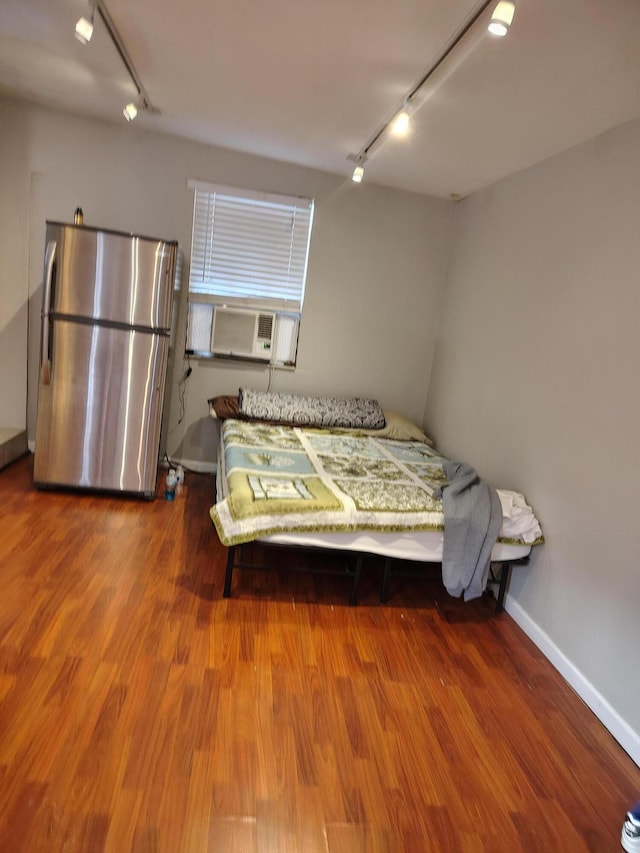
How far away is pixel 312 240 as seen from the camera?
3.96 m

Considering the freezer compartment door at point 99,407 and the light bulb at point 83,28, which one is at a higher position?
the light bulb at point 83,28

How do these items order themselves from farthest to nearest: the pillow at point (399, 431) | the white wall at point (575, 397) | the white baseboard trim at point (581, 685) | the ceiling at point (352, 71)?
1. the pillow at point (399, 431)
2. the white wall at point (575, 397)
3. the white baseboard trim at point (581, 685)
4. the ceiling at point (352, 71)

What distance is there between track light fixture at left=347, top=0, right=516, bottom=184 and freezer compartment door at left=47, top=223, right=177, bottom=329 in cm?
133

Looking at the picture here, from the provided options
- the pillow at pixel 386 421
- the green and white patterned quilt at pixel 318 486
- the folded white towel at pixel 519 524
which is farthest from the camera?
the pillow at pixel 386 421

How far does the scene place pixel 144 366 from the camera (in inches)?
127

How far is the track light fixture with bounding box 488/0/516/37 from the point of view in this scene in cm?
144

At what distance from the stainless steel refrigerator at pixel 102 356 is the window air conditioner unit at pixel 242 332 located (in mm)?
671

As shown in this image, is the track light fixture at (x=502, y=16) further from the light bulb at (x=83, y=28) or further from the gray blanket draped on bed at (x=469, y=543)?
the gray blanket draped on bed at (x=469, y=543)

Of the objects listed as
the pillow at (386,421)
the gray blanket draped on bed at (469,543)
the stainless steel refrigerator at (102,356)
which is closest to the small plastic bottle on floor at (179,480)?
the stainless steel refrigerator at (102,356)

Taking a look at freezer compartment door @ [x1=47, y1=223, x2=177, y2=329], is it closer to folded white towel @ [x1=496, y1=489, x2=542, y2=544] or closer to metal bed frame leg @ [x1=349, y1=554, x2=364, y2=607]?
metal bed frame leg @ [x1=349, y1=554, x2=364, y2=607]

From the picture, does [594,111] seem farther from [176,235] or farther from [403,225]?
[176,235]

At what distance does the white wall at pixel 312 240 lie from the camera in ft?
11.8

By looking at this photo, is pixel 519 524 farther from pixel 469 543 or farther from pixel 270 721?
pixel 270 721

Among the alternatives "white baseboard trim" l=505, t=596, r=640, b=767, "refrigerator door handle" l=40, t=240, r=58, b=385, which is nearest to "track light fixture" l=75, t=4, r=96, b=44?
"refrigerator door handle" l=40, t=240, r=58, b=385
